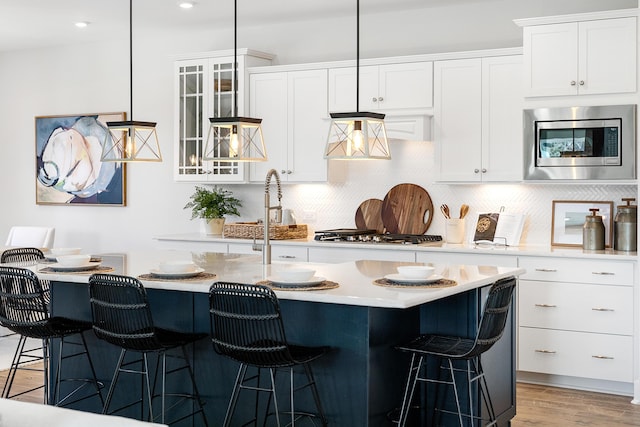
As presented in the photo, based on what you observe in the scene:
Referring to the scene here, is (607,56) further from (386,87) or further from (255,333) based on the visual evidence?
(255,333)

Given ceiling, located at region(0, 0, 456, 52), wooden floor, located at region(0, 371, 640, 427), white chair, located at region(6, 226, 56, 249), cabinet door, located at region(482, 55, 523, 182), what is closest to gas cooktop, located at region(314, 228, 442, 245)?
cabinet door, located at region(482, 55, 523, 182)

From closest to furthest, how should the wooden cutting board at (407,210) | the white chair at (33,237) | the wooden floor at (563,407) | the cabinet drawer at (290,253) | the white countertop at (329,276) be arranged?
the white countertop at (329,276), the wooden floor at (563,407), the cabinet drawer at (290,253), the wooden cutting board at (407,210), the white chair at (33,237)

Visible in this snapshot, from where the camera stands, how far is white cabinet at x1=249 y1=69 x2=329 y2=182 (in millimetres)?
6469

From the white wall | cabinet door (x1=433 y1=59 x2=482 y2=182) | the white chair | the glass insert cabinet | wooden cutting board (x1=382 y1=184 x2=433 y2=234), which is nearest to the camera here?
cabinet door (x1=433 y1=59 x2=482 y2=182)

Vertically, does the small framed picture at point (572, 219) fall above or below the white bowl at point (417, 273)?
above

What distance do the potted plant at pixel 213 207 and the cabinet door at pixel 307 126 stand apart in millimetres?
717

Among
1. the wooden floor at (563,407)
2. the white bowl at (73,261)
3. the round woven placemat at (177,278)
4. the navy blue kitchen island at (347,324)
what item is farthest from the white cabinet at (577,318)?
the white bowl at (73,261)

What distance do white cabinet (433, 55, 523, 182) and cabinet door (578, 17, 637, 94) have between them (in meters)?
0.48

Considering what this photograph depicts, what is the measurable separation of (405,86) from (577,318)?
2.05m

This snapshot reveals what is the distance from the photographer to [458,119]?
595 cm

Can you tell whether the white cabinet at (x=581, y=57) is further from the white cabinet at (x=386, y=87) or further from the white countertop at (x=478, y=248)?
the white countertop at (x=478, y=248)

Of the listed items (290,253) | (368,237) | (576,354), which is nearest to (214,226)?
(290,253)

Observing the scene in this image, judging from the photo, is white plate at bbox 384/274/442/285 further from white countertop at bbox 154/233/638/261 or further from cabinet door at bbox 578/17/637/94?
cabinet door at bbox 578/17/637/94

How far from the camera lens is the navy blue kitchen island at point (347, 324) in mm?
3547
